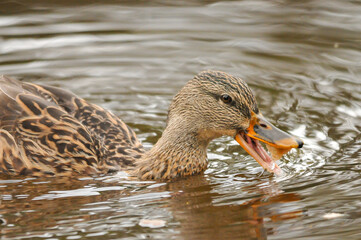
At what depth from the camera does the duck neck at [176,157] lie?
7.88 metres

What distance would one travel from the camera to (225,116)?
762 cm

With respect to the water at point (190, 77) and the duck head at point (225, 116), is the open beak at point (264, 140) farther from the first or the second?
the water at point (190, 77)

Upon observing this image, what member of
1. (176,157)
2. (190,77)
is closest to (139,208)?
(176,157)

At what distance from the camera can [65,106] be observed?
8.32 meters

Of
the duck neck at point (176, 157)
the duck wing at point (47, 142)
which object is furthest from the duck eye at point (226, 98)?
the duck wing at point (47, 142)

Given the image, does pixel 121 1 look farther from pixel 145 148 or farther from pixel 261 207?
pixel 261 207

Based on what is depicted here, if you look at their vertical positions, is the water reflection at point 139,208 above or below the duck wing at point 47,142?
below

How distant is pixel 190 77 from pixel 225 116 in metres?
3.39

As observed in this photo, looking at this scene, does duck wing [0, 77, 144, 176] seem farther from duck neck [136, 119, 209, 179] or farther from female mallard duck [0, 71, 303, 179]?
duck neck [136, 119, 209, 179]

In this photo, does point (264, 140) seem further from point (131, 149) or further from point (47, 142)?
point (47, 142)

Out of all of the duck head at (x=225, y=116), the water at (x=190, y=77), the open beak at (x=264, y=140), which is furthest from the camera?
the duck head at (x=225, y=116)

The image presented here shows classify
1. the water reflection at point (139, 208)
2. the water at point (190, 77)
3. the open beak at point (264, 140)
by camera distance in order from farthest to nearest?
1. the open beak at point (264, 140)
2. the water at point (190, 77)
3. the water reflection at point (139, 208)

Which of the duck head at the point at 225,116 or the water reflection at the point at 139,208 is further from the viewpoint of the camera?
the duck head at the point at 225,116

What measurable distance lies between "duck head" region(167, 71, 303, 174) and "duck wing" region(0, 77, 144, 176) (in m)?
0.81
